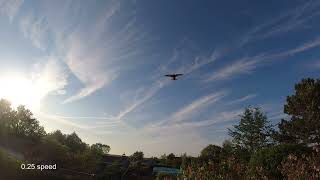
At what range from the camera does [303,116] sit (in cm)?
5103

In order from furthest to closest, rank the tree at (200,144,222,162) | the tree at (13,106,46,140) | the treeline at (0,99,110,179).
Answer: the tree at (13,106,46,140)
the tree at (200,144,222,162)
the treeline at (0,99,110,179)

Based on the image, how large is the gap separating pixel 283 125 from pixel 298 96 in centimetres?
500

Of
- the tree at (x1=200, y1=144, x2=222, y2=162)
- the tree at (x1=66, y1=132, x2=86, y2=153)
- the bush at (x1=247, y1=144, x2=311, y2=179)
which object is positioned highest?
the tree at (x1=66, y1=132, x2=86, y2=153)

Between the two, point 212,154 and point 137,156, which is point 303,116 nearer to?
point 212,154

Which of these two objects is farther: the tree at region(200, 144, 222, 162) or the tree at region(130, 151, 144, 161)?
the tree at region(130, 151, 144, 161)

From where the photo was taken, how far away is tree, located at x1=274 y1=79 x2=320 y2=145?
4869 cm

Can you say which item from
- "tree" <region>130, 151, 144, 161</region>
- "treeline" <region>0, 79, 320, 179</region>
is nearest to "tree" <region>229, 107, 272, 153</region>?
"treeline" <region>0, 79, 320, 179</region>

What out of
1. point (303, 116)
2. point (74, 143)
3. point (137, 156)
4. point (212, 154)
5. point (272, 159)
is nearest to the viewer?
point (272, 159)

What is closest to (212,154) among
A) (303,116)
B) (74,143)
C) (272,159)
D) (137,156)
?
(137,156)

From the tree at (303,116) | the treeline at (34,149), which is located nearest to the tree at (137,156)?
the treeline at (34,149)

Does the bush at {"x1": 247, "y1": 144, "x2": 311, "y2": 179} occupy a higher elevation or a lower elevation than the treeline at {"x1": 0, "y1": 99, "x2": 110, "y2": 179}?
lower

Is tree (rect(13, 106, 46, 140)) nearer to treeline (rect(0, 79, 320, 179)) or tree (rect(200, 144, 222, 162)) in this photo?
treeline (rect(0, 79, 320, 179))

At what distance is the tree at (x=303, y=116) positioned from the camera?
160 feet

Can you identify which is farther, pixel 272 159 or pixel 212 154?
pixel 212 154
